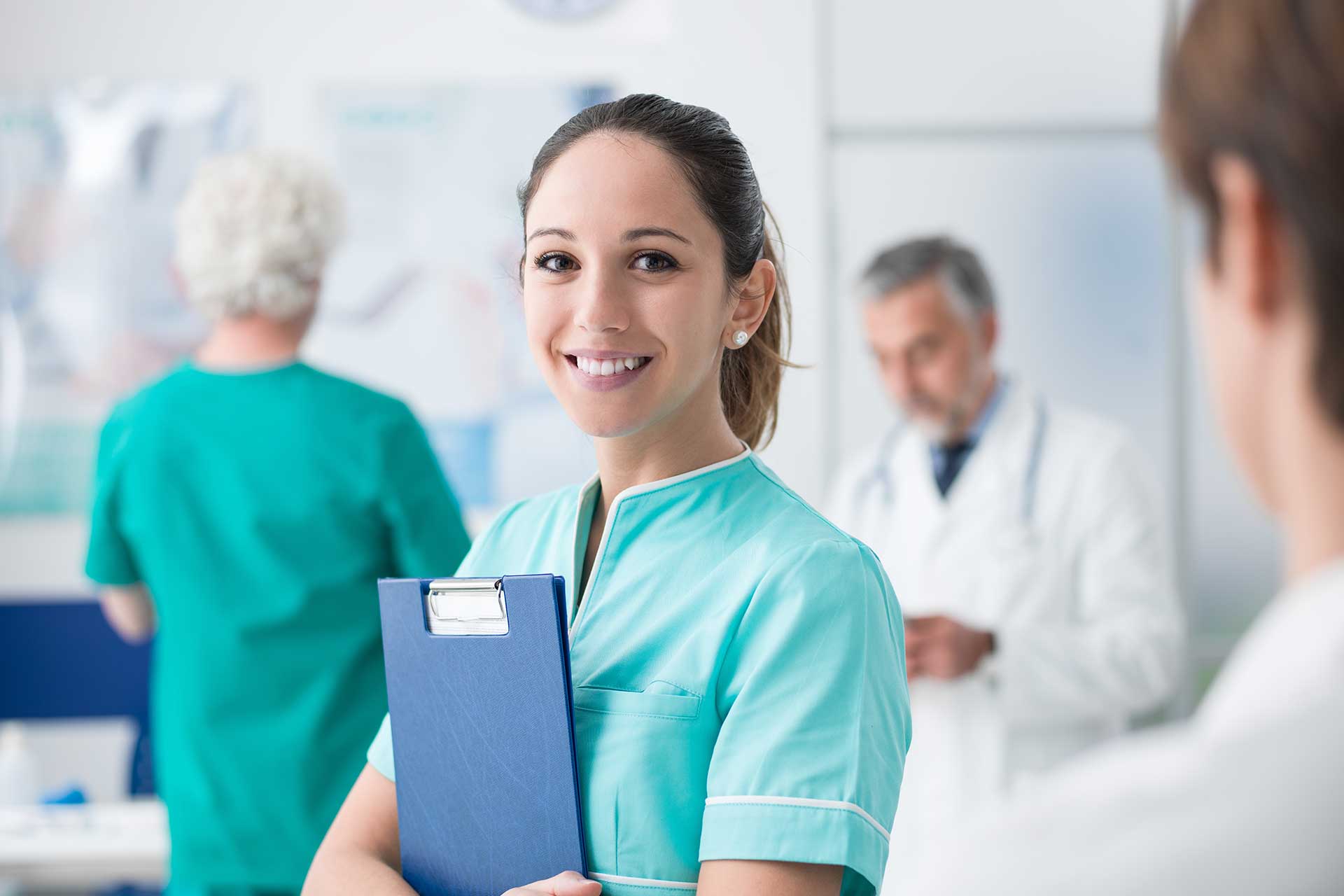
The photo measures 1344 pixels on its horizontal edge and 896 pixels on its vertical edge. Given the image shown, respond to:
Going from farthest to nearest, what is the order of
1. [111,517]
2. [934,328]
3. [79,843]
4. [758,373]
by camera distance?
[934,328] → [79,843] → [111,517] → [758,373]

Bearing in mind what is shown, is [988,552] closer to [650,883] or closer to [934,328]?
[934,328]

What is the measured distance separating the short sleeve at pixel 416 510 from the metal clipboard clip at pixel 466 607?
0.74 m

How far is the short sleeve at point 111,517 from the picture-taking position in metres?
1.83

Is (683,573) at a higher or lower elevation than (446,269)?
lower

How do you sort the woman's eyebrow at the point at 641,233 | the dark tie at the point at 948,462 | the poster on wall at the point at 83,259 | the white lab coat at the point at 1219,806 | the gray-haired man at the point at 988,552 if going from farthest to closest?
the poster on wall at the point at 83,259 < the dark tie at the point at 948,462 < the gray-haired man at the point at 988,552 < the woman's eyebrow at the point at 641,233 < the white lab coat at the point at 1219,806

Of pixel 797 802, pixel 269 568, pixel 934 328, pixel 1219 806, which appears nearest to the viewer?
pixel 1219 806

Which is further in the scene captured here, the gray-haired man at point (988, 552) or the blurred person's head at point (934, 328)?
the blurred person's head at point (934, 328)

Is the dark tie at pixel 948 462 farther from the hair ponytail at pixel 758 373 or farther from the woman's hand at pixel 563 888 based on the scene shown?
the woman's hand at pixel 563 888

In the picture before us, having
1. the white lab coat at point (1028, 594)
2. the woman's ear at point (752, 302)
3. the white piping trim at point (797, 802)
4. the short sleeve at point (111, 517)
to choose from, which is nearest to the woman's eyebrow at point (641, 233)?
the woman's ear at point (752, 302)

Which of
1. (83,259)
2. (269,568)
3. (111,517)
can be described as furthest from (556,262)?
(83,259)

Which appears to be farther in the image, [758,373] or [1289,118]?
[758,373]

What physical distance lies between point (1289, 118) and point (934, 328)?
1.90 meters

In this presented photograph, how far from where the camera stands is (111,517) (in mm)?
1874

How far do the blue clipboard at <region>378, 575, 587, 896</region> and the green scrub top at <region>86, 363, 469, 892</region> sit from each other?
0.72 meters
